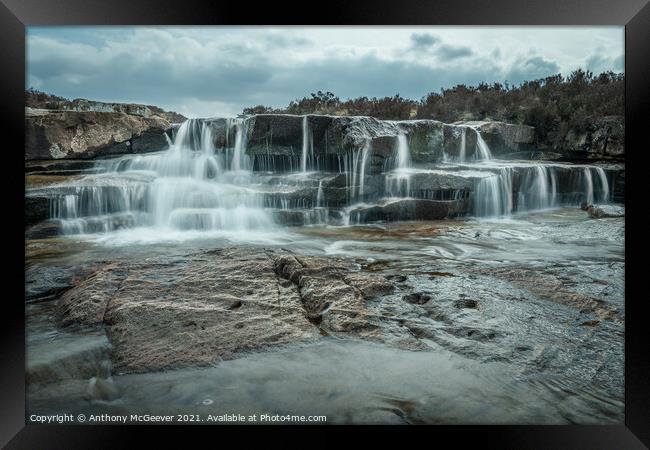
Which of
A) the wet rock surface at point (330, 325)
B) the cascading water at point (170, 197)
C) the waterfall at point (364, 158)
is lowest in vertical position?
the wet rock surface at point (330, 325)

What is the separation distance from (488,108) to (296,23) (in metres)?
8.35

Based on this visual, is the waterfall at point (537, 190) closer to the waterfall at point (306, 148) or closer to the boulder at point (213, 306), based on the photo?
the waterfall at point (306, 148)

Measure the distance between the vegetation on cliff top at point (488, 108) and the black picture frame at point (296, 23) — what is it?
460 cm

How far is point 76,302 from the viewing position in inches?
130

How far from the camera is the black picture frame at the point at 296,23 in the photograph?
2.22m

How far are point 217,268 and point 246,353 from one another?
154 cm

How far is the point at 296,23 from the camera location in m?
2.25

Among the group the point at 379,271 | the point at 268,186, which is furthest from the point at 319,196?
the point at 379,271

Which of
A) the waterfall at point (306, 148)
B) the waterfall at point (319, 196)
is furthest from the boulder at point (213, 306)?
the waterfall at point (306, 148)

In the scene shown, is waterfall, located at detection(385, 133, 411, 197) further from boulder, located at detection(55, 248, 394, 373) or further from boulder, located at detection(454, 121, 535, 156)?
boulder, located at detection(55, 248, 394, 373)

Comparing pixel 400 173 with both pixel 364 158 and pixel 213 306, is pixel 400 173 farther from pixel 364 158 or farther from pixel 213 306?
pixel 213 306

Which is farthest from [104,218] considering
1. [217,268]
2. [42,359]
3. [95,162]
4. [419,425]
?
[419,425]

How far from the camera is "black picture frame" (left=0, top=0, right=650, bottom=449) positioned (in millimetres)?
2223

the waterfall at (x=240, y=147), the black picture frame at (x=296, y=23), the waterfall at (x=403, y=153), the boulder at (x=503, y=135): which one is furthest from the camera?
the boulder at (x=503, y=135)
